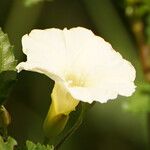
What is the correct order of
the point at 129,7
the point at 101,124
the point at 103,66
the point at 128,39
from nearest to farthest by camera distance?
1. the point at 103,66
2. the point at 129,7
3. the point at 128,39
4. the point at 101,124

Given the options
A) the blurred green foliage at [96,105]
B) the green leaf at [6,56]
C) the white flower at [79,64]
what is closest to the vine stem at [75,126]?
the white flower at [79,64]

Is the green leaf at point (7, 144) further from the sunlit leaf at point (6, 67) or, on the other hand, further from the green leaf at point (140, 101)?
the green leaf at point (140, 101)

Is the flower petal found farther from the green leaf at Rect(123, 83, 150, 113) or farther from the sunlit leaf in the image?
the green leaf at Rect(123, 83, 150, 113)

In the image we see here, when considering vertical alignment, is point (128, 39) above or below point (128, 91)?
below

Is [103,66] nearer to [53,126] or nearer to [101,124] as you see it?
[53,126]

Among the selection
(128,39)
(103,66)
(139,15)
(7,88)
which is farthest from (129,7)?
(7,88)

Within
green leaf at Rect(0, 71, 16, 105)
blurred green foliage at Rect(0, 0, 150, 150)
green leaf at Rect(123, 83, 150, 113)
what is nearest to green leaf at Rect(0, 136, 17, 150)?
green leaf at Rect(0, 71, 16, 105)
